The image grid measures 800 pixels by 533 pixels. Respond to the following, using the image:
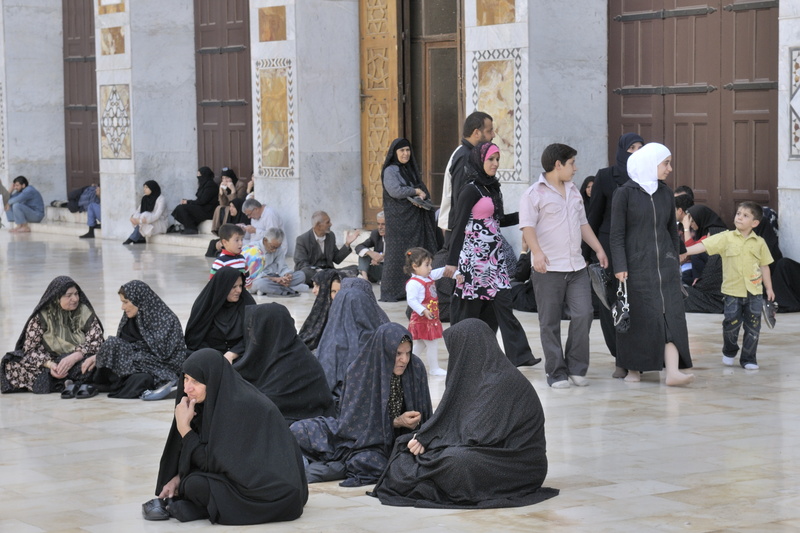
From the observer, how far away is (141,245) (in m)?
15.9

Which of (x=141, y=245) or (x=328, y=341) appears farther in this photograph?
(x=141, y=245)

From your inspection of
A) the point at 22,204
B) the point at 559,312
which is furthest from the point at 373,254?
the point at 22,204

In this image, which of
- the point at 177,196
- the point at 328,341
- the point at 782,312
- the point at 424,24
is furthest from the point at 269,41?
the point at 328,341

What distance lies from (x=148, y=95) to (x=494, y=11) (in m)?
6.35

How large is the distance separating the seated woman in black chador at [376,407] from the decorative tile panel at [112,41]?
1162cm

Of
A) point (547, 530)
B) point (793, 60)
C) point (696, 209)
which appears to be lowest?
point (547, 530)

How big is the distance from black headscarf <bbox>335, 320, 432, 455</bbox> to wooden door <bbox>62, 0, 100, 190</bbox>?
13759mm

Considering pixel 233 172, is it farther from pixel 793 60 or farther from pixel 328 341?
pixel 328 341

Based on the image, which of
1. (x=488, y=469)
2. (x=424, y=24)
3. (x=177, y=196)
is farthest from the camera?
(x=177, y=196)

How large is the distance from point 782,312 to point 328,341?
4.16 meters

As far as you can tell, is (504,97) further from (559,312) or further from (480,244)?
(559,312)

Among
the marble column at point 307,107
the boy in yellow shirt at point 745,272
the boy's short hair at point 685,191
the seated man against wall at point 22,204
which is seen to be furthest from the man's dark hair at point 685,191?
the seated man against wall at point 22,204

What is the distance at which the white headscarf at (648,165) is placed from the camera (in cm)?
672

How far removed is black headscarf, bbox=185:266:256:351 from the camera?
24.1 feet
